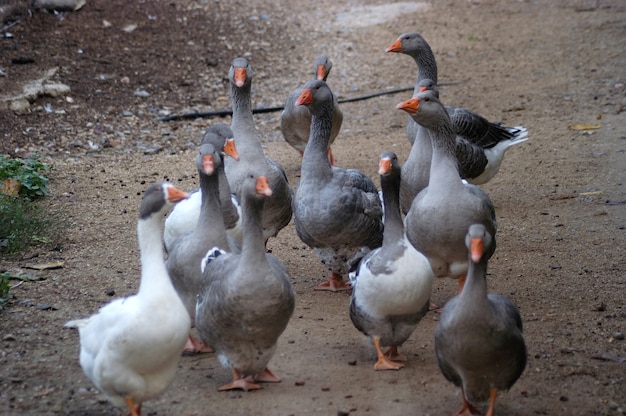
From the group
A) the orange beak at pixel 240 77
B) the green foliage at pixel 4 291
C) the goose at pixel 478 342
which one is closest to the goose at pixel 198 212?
the orange beak at pixel 240 77

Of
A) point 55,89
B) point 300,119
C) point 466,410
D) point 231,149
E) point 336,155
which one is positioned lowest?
point 466,410

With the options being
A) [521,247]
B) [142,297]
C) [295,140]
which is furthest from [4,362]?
[295,140]

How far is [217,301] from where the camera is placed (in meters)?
5.45

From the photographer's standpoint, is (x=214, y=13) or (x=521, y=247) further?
(x=214, y=13)

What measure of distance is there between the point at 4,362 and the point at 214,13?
12254 millimetres

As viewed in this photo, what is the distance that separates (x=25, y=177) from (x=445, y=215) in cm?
502

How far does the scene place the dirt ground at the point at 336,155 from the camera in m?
5.65

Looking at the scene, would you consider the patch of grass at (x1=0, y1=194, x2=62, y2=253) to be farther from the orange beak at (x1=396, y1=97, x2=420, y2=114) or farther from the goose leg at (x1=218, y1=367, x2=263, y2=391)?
the orange beak at (x1=396, y1=97, x2=420, y2=114)

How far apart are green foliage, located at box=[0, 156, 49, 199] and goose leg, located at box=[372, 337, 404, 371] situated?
5.01m

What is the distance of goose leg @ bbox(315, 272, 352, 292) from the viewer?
302 inches

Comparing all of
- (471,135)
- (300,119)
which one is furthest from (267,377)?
(300,119)

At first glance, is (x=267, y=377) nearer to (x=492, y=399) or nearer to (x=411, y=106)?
(x=492, y=399)

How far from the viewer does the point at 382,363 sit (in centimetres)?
596

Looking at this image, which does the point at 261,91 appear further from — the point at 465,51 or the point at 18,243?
the point at 18,243
